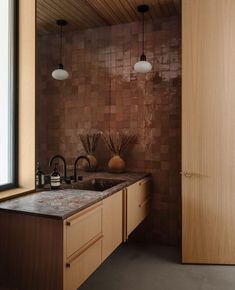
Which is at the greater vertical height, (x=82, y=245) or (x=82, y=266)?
(x=82, y=245)

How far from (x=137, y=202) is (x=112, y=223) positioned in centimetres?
60

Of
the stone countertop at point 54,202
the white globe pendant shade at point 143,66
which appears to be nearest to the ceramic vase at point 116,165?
the stone countertop at point 54,202

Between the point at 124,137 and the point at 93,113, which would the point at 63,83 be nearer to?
the point at 93,113

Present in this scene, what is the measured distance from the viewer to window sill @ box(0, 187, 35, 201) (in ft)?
5.86

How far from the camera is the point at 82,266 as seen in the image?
1.65 meters

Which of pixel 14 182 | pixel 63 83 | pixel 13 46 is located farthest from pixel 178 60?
pixel 14 182

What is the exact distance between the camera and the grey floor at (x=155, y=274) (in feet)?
7.32

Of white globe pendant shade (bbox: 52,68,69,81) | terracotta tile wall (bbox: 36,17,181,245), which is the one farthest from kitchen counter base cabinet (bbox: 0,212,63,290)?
white globe pendant shade (bbox: 52,68,69,81)

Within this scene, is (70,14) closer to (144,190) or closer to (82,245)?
(144,190)

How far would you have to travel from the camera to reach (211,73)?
2596 mm

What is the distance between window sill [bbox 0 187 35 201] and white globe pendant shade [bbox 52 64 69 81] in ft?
4.44

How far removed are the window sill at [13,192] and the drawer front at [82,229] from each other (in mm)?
530

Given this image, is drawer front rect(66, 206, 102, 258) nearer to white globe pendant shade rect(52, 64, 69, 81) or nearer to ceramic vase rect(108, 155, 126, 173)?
ceramic vase rect(108, 155, 126, 173)

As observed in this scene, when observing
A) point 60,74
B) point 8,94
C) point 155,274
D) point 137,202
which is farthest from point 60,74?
point 155,274
